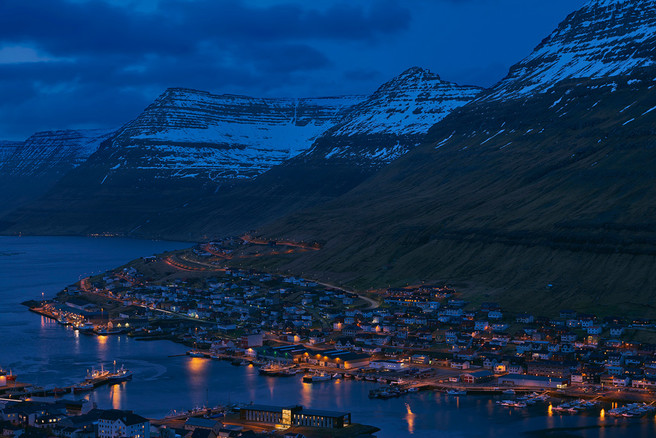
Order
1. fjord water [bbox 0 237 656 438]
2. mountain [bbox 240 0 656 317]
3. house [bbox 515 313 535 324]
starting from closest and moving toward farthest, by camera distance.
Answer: fjord water [bbox 0 237 656 438], house [bbox 515 313 535 324], mountain [bbox 240 0 656 317]

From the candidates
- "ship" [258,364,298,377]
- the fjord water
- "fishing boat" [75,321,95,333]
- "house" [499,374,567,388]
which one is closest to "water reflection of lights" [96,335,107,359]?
the fjord water

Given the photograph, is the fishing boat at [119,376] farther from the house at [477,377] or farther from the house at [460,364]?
the house at [460,364]

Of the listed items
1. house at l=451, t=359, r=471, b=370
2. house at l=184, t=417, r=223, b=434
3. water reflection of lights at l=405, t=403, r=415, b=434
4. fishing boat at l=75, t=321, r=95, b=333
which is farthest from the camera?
fishing boat at l=75, t=321, r=95, b=333

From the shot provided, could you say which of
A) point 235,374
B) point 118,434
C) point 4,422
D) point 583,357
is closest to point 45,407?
point 4,422

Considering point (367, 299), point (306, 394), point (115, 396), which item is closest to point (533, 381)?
point (306, 394)

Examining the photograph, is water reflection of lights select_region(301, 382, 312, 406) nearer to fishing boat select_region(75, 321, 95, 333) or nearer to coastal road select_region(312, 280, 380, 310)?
fishing boat select_region(75, 321, 95, 333)

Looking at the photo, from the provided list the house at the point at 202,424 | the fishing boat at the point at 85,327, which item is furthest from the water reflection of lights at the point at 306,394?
the fishing boat at the point at 85,327
